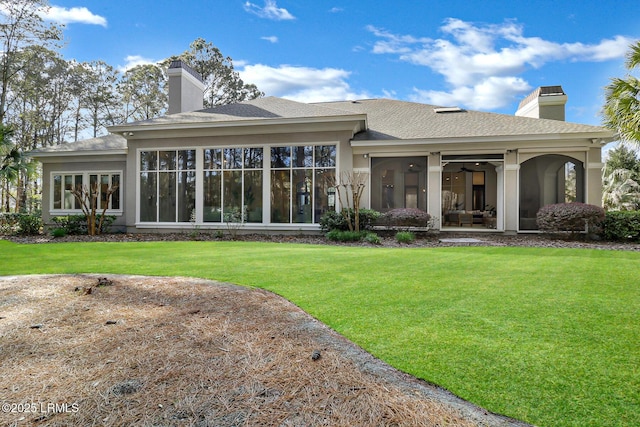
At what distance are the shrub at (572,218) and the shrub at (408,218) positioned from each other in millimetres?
3606

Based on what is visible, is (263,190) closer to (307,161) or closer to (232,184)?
(232,184)

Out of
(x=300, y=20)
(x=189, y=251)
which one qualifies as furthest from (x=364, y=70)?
(x=189, y=251)

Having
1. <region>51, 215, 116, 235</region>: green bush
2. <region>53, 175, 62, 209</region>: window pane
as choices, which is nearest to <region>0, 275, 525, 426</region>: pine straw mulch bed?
<region>51, 215, 116, 235</region>: green bush

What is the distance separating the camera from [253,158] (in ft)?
44.2

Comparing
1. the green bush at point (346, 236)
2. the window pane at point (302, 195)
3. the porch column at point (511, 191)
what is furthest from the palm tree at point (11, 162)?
the porch column at point (511, 191)

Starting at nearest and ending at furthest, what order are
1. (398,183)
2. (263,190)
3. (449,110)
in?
1. (263,190)
2. (398,183)
3. (449,110)

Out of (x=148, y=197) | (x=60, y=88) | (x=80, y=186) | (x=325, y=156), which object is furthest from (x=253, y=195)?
(x=60, y=88)

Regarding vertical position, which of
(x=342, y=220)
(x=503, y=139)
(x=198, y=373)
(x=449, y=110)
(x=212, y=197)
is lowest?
(x=198, y=373)

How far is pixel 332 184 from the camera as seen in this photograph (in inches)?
508

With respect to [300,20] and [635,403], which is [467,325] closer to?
[635,403]

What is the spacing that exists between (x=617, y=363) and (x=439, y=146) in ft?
36.8

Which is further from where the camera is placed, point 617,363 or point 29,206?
point 29,206

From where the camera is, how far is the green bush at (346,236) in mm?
11375

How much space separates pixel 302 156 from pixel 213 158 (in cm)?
346
